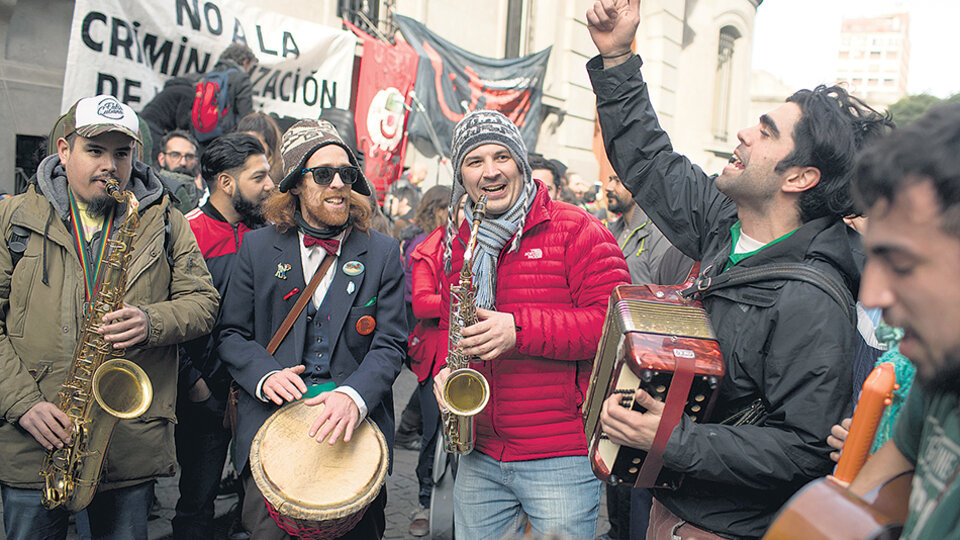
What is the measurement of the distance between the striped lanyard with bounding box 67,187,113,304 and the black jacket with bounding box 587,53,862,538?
2.54 meters

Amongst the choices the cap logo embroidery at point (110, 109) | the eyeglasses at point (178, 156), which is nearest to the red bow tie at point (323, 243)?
the cap logo embroidery at point (110, 109)

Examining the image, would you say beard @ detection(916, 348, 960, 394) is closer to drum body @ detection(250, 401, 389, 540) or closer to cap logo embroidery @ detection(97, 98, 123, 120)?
drum body @ detection(250, 401, 389, 540)

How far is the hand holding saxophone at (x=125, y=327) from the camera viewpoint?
9.45 ft

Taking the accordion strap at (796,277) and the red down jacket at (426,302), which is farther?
the red down jacket at (426,302)

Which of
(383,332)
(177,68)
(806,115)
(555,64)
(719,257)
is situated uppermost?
(555,64)

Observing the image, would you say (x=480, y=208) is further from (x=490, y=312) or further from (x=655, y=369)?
(x=655, y=369)

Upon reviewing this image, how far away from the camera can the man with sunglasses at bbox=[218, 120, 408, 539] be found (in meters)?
2.95

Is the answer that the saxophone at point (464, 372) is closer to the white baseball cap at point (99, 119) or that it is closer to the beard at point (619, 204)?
the white baseball cap at point (99, 119)

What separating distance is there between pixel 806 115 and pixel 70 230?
10.1 feet

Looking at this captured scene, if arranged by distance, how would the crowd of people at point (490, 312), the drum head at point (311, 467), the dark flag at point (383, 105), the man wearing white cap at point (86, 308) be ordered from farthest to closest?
the dark flag at point (383, 105)
the man wearing white cap at point (86, 308)
the drum head at point (311, 467)
the crowd of people at point (490, 312)

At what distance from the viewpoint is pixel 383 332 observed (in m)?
3.17

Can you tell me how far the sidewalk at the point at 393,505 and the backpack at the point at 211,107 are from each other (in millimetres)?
3438

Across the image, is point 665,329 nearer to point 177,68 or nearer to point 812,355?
point 812,355

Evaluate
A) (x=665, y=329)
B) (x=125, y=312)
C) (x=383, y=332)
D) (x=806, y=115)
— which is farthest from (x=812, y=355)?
(x=125, y=312)
